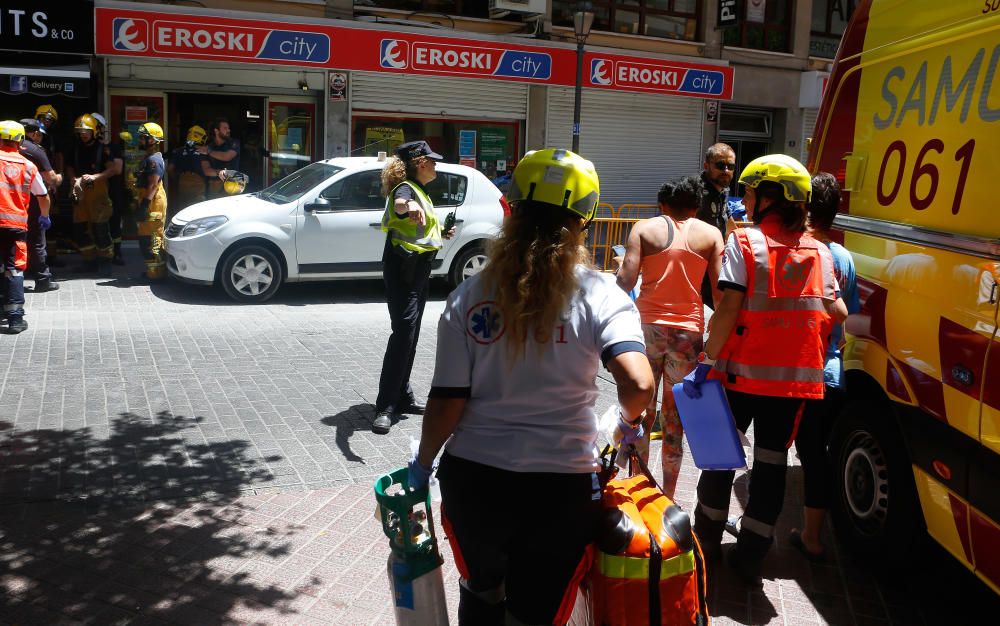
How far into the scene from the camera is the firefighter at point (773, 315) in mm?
3975

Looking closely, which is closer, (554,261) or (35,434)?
(554,261)

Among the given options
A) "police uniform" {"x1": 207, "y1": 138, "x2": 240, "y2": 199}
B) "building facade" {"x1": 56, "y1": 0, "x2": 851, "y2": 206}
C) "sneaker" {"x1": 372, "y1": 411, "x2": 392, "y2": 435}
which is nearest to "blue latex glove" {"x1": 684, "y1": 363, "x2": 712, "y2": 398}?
"sneaker" {"x1": 372, "y1": 411, "x2": 392, "y2": 435}

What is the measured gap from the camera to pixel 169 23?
14.1 m

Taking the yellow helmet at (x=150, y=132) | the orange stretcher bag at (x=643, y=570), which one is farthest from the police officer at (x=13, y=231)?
the orange stretcher bag at (x=643, y=570)

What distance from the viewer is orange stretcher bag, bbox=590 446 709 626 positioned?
2.71 meters

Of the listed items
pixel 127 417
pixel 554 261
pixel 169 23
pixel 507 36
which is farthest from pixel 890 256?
pixel 507 36

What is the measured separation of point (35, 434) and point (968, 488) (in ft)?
17.2

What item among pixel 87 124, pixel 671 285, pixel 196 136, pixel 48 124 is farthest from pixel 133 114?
pixel 671 285

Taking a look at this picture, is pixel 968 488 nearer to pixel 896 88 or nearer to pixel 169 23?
pixel 896 88

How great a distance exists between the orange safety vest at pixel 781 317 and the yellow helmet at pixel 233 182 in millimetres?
9942

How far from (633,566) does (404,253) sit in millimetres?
3720

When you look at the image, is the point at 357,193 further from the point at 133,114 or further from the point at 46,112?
the point at 133,114

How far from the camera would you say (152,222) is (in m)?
11.6

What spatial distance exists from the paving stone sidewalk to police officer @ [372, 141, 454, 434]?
1.18 ft
